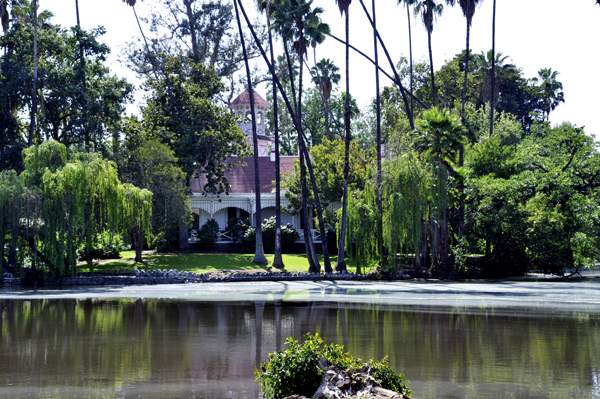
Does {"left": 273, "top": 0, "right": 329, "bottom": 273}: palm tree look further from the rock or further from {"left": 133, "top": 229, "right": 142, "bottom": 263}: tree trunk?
the rock

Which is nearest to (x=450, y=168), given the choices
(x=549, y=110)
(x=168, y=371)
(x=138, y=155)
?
(x=138, y=155)

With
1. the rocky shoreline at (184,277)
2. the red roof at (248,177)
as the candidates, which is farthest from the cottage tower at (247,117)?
the rocky shoreline at (184,277)

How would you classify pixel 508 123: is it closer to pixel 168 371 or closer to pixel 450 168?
pixel 450 168

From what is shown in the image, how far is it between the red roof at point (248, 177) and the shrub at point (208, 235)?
13.7 ft

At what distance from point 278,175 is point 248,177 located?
1353 centimetres

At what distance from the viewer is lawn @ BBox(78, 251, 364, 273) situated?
35.0 metres

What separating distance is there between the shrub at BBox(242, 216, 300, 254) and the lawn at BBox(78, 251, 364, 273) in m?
2.02

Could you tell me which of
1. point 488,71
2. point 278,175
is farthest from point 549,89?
point 278,175

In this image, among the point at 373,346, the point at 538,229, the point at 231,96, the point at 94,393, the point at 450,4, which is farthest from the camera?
the point at 231,96

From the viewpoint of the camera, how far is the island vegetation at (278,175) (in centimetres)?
3062

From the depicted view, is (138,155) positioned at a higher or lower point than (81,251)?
higher

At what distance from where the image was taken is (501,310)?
20.3 meters

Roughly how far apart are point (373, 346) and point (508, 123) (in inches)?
1715

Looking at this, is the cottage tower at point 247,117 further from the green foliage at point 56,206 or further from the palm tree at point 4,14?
the green foliage at point 56,206
